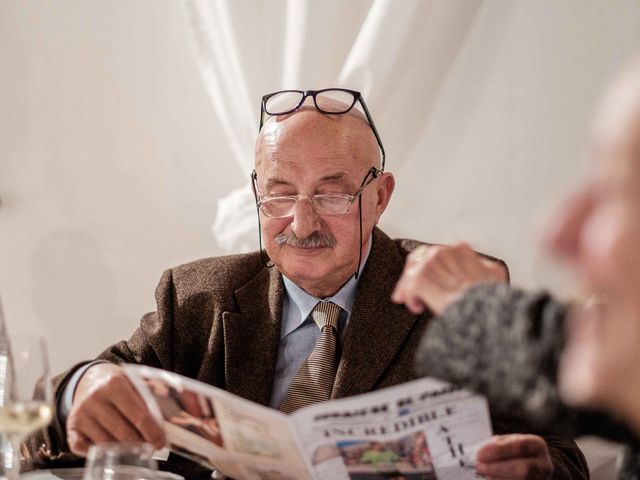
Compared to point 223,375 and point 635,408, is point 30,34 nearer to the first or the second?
point 223,375

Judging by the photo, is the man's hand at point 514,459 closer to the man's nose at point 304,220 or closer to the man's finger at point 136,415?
the man's finger at point 136,415

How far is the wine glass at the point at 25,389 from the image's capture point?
4.17ft

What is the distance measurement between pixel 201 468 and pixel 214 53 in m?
1.39

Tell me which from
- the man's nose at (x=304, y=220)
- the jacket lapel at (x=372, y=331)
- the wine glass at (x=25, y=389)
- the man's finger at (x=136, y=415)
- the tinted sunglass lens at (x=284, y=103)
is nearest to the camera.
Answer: the wine glass at (x=25, y=389)

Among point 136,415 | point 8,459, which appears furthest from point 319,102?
point 8,459

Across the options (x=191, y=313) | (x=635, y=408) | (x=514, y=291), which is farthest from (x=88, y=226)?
(x=635, y=408)

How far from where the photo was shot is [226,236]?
2.68 meters

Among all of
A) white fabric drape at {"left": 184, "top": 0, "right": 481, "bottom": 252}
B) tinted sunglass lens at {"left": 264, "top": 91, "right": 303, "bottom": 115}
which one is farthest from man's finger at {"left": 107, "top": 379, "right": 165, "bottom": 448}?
white fabric drape at {"left": 184, "top": 0, "right": 481, "bottom": 252}

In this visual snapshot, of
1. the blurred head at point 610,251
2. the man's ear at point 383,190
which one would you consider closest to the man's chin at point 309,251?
the man's ear at point 383,190

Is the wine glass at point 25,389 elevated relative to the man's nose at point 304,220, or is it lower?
lower

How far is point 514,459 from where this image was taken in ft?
A: 4.85

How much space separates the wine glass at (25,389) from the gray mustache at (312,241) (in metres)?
0.80

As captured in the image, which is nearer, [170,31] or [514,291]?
[514,291]

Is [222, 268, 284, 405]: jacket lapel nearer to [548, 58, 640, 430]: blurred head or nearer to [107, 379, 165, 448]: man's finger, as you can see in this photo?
[107, 379, 165, 448]: man's finger
